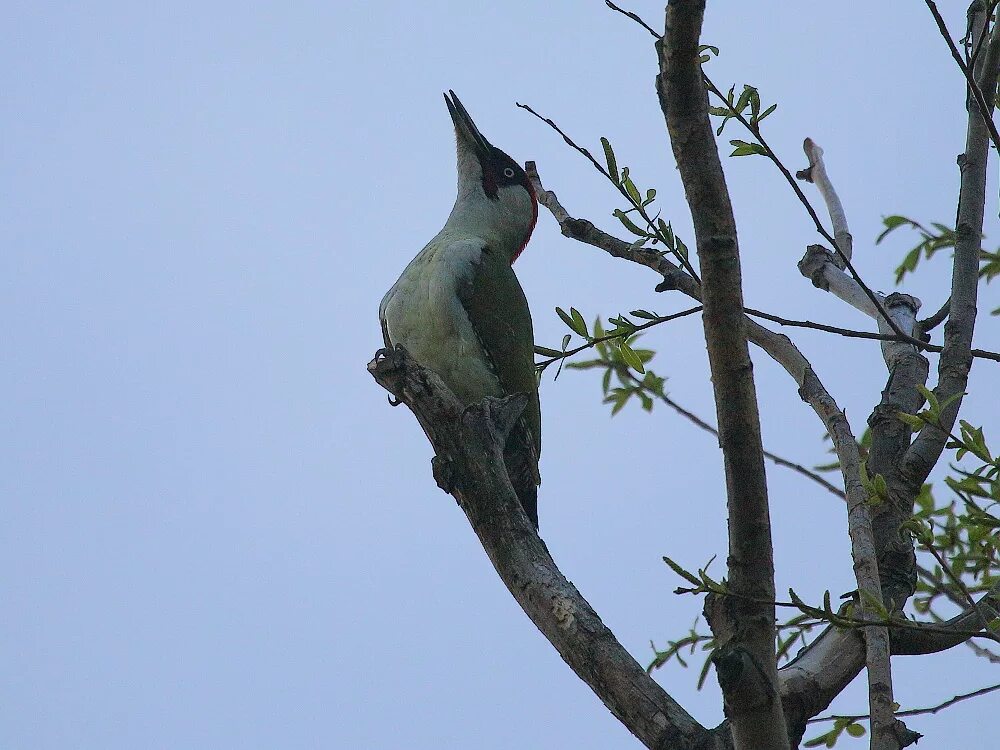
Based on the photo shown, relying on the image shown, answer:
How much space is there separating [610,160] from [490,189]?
3485mm

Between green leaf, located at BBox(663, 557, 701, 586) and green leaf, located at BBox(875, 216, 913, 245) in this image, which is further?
green leaf, located at BBox(875, 216, 913, 245)

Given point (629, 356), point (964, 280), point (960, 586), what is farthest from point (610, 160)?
point (960, 586)

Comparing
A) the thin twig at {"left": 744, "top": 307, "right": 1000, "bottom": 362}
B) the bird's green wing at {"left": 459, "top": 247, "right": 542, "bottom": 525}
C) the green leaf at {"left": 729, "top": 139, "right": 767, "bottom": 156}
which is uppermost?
the bird's green wing at {"left": 459, "top": 247, "right": 542, "bottom": 525}

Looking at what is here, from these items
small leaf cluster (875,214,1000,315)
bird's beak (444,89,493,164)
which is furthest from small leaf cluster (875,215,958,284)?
bird's beak (444,89,493,164)

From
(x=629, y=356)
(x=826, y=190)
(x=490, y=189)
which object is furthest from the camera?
(x=490, y=189)

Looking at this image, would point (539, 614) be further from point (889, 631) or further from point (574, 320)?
point (574, 320)

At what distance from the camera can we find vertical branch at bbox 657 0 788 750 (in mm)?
2582

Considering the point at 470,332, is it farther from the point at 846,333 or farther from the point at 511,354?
the point at 846,333

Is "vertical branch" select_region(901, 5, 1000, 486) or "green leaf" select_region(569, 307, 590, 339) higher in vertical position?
"green leaf" select_region(569, 307, 590, 339)

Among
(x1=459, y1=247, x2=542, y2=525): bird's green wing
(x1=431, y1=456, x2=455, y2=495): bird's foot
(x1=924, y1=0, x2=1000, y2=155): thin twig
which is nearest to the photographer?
A: (x1=924, y1=0, x2=1000, y2=155): thin twig

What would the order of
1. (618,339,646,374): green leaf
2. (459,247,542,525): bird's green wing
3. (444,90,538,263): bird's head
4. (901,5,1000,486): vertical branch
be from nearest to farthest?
(901,5,1000,486): vertical branch < (618,339,646,374): green leaf < (459,247,542,525): bird's green wing < (444,90,538,263): bird's head

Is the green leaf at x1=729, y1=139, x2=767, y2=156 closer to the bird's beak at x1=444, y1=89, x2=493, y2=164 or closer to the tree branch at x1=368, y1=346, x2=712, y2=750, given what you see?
the tree branch at x1=368, y1=346, x2=712, y2=750

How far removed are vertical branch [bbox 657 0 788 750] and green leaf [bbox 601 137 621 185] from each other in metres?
1.48

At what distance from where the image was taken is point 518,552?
361 centimetres
